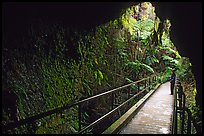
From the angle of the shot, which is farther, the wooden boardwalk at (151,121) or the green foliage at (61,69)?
the wooden boardwalk at (151,121)

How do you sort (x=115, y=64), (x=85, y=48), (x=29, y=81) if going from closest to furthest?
(x=29, y=81), (x=85, y=48), (x=115, y=64)

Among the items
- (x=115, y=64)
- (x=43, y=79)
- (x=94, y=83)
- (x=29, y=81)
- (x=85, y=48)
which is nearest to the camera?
(x=29, y=81)

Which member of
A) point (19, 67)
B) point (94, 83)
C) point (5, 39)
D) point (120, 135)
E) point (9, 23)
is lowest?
point (120, 135)

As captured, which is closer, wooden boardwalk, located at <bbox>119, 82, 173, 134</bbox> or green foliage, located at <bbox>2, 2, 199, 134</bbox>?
green foliage, located at <bbox>2, 2, 199, 134</bbox>

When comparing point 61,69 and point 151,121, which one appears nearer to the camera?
point 61,69

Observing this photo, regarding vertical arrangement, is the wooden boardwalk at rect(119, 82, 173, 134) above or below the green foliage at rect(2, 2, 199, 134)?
below

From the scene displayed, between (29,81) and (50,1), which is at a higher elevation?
(50,1)

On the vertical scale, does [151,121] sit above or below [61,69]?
below

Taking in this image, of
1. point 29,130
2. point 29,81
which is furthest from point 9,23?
point 29,130

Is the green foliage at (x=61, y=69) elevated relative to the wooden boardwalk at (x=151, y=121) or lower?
elevated

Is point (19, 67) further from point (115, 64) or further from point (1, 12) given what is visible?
point (115, 64)

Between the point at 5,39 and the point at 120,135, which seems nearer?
the point at 5,39

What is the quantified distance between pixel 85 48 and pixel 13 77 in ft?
12.5

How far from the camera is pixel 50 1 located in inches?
198
